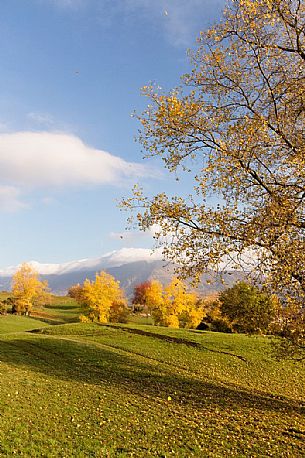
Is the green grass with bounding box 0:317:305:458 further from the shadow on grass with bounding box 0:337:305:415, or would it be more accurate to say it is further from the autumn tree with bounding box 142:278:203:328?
the autumn tree with bounding box 142:278:203:328

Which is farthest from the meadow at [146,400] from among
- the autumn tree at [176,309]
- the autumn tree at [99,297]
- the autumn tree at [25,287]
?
the autumn tree at [25,287]

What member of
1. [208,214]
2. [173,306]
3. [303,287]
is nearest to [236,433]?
[303,287]

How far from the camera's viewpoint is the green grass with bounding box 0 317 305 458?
12.3 metres

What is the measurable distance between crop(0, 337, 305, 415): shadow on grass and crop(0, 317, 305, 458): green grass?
0.07 metres

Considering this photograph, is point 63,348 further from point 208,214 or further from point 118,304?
point 118,304

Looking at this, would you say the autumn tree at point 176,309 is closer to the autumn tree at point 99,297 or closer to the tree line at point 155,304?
the tree line at point 155,304

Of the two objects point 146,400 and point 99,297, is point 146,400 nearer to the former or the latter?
point 146,400

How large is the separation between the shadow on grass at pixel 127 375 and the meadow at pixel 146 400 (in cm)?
7

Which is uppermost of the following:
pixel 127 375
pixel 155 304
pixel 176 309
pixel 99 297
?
pixel 99 297

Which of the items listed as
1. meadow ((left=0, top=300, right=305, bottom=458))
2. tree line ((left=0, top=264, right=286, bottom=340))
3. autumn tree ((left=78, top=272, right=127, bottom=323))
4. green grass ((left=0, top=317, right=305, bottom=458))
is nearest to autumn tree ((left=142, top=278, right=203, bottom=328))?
tree line ((left=0, top=264, right=286, bottom=340))

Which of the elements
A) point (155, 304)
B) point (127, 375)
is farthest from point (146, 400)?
point (155, 304)

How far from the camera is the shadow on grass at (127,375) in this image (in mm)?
19328

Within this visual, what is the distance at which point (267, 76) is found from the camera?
52.2 feet

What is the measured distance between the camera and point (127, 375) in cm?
2338
